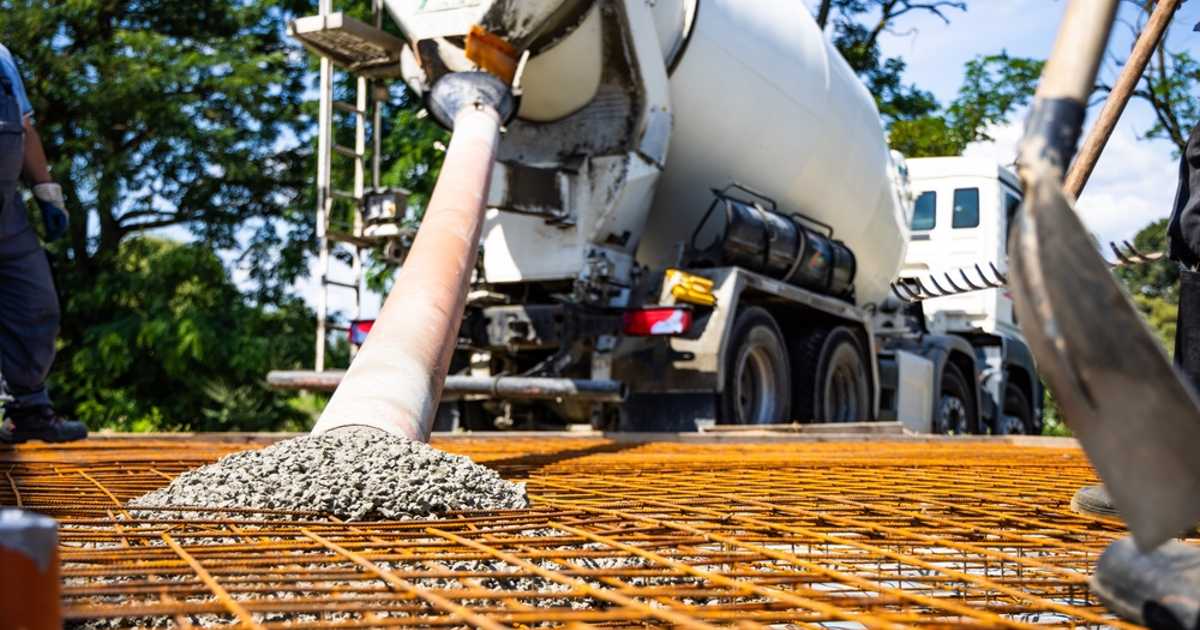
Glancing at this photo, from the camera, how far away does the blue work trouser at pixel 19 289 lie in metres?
5.23

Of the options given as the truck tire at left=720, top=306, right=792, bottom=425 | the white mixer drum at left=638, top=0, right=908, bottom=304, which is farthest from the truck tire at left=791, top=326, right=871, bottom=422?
the white mixer drum at left=638, top=0, right=908, bottom=304

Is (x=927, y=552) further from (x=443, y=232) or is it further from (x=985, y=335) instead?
(x=985, y=335)

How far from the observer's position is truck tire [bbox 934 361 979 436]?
11180 mm

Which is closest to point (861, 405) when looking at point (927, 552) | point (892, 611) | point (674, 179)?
point (674, 179)

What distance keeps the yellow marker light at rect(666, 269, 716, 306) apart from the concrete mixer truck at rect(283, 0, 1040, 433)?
Result: 0.01 m

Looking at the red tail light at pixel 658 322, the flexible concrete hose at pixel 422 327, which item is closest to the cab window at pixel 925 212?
the red tail light at pixel 658 322

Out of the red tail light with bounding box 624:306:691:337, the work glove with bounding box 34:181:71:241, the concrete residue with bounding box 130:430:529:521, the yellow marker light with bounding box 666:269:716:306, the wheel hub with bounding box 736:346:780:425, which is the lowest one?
the concrete residue with bounding box 130:430:529:521

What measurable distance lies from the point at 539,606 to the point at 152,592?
570mm

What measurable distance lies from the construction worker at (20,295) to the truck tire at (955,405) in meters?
7.49

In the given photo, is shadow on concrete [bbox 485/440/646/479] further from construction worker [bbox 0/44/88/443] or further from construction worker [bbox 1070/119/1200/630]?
construction worker [bbox 1070/119/1200/630]

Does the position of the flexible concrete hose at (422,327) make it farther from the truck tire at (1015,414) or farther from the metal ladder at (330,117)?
the truck tire at (1015,414)

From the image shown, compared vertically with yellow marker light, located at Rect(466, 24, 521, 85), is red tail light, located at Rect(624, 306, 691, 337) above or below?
below

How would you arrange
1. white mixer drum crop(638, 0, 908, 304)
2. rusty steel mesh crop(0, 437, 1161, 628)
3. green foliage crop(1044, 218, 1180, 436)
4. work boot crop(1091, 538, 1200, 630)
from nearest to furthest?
work boot crop(1091, 538, 1200, 630) < rusty steel mesh crop(0, 437, 1161, 628) < white mixer drum crop(638, 0, 908, 304) < green foliage crop(1044, 218, 1180, 436)

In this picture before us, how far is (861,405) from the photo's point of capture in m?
9.76
